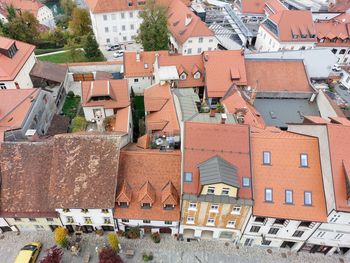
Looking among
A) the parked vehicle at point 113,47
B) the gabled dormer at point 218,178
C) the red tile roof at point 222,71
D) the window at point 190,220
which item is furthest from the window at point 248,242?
the parked vehicle at point 113,47

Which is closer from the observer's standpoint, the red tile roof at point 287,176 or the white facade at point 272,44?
the red tile roof at point 287,176

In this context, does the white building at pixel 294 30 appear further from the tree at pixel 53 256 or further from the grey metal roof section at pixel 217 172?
the tree at pixel 53 256

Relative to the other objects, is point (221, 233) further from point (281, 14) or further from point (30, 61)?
point (281, 14)

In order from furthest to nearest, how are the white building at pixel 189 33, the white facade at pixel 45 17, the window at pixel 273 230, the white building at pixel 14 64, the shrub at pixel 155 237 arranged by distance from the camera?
the white facade at pixel 45 17, the white building at pixel 189 33, the white building at pixel 14 64, the shrub at pixel 155 237, the window at pixel 273 230

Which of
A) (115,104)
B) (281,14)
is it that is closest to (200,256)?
(115,104)

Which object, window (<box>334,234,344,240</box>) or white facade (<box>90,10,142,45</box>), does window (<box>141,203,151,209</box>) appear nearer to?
window (<box>334,234,344,240</box>)

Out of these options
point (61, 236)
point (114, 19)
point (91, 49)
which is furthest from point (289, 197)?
point (114, 19)

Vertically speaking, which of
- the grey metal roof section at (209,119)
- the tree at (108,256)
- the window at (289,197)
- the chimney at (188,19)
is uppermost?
the chimney at (188,19)

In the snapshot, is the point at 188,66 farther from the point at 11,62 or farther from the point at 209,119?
the point at 11,62
